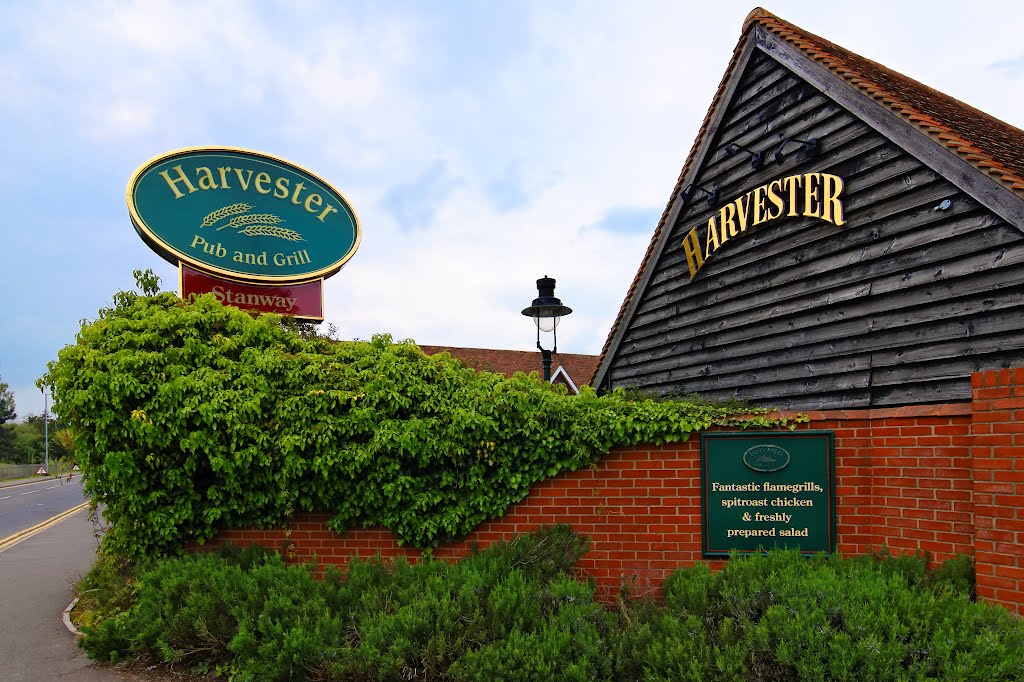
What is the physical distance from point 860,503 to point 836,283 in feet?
9.22

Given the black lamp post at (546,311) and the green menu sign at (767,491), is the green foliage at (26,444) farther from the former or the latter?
the green menu sign at (767,491)

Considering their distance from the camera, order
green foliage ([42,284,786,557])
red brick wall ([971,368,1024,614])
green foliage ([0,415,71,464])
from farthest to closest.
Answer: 1. green foliage ([0,415,71,464])
2. green foliage ([42,284,786,557])
3. red brick wall ([971,368,1024,614])

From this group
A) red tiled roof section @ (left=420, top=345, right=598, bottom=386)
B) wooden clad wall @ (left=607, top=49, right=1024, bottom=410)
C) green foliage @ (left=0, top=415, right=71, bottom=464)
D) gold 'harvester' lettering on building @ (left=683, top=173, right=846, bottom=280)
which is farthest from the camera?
green foliage @ (left=0, top=415, right=71, bottom=464)

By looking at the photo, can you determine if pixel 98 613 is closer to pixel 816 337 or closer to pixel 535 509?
pixel 535 509

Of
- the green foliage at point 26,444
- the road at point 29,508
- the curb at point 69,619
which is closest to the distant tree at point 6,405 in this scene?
the green foliage at point 26,444

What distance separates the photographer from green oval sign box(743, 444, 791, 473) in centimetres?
586

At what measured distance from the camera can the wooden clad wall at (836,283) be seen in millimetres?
6215

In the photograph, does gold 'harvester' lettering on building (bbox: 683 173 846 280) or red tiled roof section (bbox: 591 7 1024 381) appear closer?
red tiled roof section (bbox: 591 7 1024 381)

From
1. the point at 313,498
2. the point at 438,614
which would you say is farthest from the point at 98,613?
the point at 438,614

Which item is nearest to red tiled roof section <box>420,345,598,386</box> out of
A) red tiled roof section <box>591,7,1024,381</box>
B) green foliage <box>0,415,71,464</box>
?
red tiled roof section <box>591,7,1024,381</box>

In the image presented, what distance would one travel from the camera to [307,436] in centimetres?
600

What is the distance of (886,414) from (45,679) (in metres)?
6.82

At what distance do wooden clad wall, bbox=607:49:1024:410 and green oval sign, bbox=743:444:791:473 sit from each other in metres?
1.84

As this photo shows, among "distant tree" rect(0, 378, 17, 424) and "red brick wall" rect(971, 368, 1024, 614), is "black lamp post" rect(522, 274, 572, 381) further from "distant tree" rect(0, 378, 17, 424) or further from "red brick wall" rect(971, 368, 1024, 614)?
"distant tree" rect(0, 378, 17, 424)
